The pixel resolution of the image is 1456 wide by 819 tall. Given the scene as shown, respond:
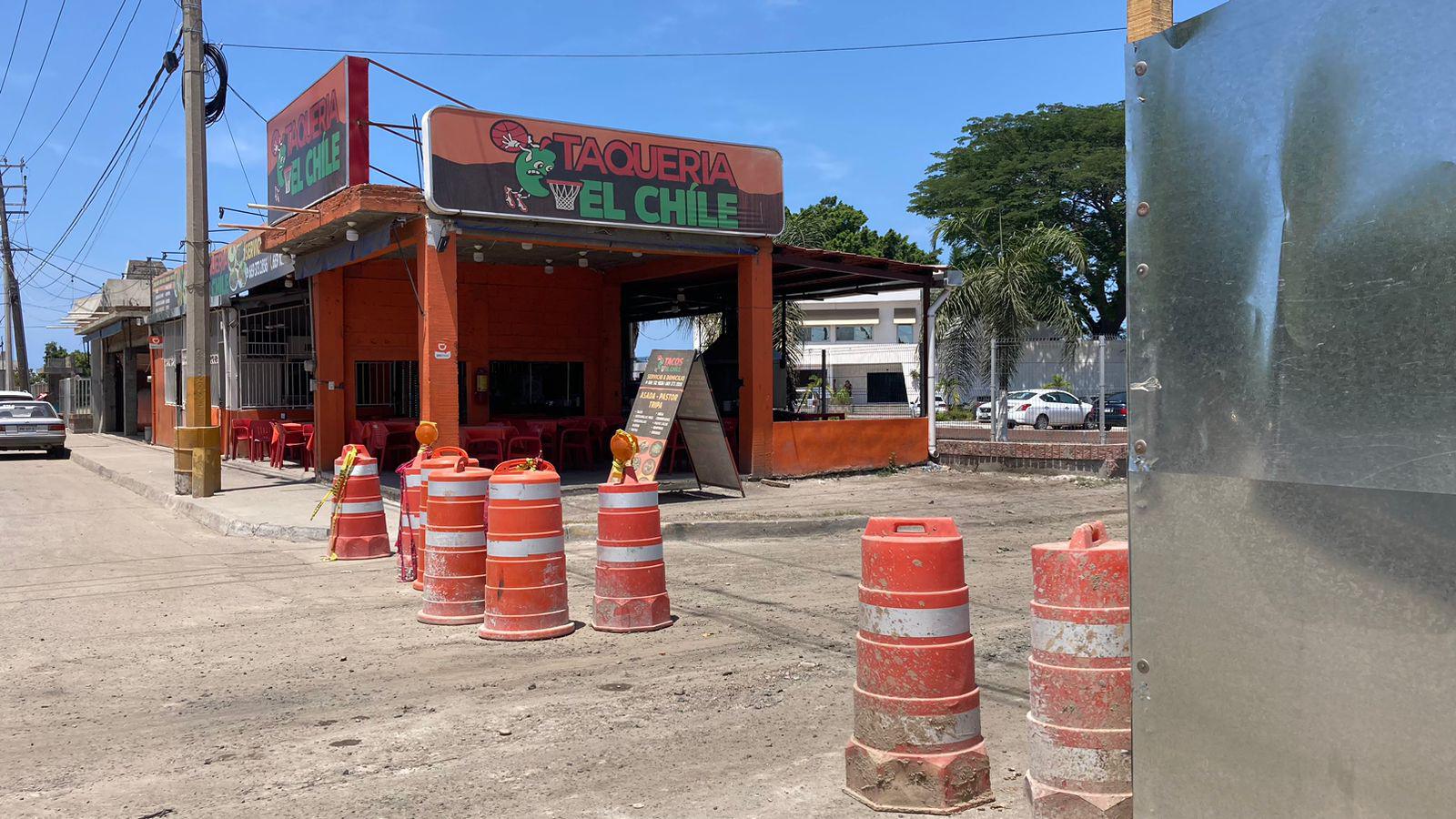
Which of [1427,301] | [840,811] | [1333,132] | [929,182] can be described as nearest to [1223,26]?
[1333,132]

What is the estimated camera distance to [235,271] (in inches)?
887

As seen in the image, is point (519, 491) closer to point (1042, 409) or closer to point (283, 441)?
point (283, 441)

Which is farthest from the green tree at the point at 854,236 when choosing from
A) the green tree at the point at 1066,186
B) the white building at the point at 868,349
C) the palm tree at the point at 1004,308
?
the palm tree at the point at 1004,308

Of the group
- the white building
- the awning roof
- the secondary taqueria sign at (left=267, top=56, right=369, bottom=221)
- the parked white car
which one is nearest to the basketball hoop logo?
the secondary taqueria sign at (left=267, top=56, right=369, bottom=221)

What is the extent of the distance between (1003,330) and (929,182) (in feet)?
78.7

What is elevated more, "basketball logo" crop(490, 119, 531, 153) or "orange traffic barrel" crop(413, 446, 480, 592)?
"basketball logo" crop(490, 119, 531, 153)

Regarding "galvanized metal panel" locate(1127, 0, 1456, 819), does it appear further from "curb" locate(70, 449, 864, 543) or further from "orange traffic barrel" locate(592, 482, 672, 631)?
"curb" locate(70, 449, 864, 543)

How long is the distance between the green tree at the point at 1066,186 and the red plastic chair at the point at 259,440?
107 ft

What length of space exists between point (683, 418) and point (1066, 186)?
38280 mm

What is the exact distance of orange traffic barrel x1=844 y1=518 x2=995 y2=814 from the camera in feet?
14.4

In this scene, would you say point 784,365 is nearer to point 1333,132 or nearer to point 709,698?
point 709,698

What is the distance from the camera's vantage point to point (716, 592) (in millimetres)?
9117

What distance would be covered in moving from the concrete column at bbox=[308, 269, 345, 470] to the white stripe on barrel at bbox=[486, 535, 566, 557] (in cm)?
1282

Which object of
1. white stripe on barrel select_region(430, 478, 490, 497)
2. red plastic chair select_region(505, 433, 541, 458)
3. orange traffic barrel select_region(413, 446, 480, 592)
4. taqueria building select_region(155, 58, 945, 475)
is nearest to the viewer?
white stripe on barrel select_region(430, 478, 490, 497)
